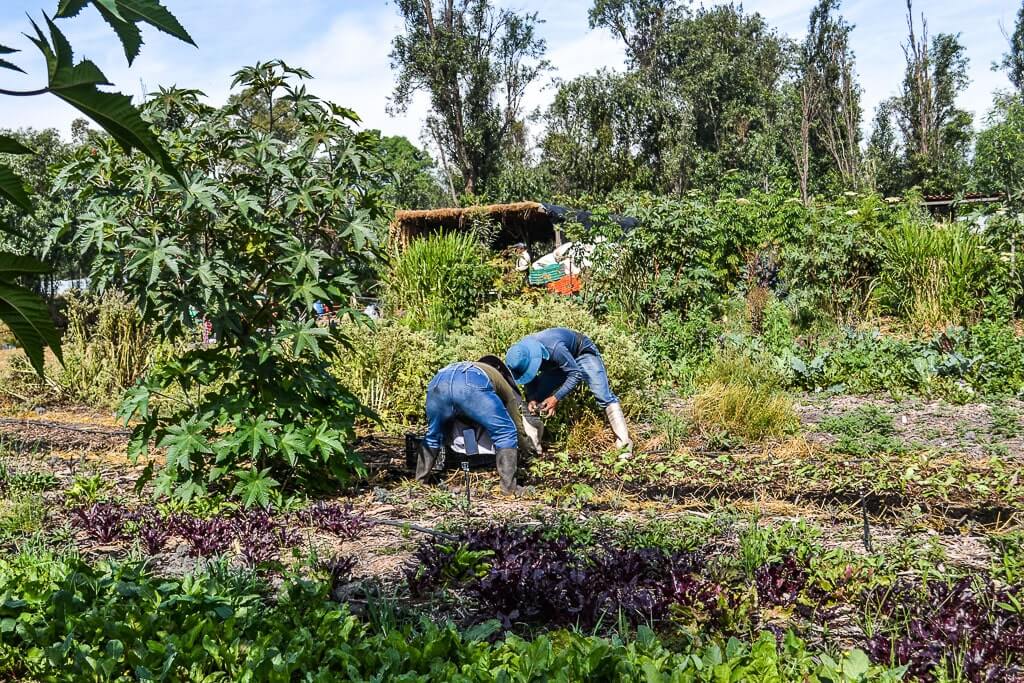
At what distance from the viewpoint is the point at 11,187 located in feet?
3.80

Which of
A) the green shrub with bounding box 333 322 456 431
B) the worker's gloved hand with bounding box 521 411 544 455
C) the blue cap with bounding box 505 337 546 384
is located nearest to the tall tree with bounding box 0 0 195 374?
the blue cap with bounding box 505 337 546 384

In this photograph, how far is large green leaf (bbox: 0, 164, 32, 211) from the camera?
3.74 feet

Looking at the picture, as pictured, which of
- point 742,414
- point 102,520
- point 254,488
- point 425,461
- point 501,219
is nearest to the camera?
point 102,520

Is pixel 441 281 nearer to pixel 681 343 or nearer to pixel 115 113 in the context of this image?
pixel 681 343

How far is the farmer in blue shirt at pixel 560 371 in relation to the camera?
6559 millimetres

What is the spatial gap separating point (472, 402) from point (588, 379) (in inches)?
58.7

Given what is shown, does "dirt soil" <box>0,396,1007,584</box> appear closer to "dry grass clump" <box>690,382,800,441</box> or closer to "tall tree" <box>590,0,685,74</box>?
"dry grass clump" <box>690,382,800,441</box>

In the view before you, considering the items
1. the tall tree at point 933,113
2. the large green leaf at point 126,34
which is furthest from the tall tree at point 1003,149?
the large green leaf at point 126,34

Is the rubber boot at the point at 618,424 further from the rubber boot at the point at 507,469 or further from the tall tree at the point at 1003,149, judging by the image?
the tall tree at the point at 1003,149

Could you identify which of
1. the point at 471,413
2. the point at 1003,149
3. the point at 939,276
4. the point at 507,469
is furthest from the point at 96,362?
the point at 1003,149

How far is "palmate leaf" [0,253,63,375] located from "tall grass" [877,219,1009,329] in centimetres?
1065

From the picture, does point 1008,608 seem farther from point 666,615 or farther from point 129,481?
point 129,481

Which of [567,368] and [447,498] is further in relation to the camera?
[567,368]

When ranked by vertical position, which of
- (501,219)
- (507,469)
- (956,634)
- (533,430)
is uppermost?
(501,219)
